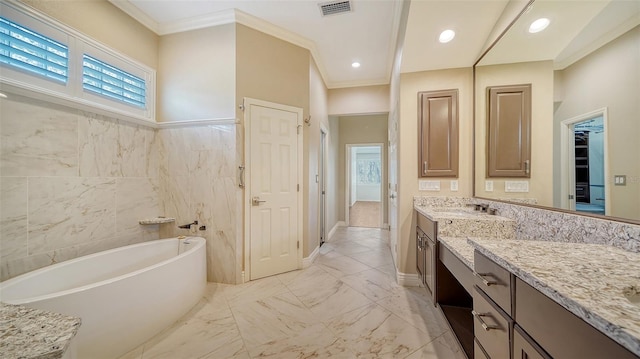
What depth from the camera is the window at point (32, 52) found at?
161 cm

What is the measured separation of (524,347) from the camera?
73cm

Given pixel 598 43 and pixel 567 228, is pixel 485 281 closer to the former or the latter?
pixel 567 228

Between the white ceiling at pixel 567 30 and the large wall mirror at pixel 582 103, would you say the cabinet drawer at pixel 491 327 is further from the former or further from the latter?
the white ceiling at pixel 567 30

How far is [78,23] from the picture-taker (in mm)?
2033

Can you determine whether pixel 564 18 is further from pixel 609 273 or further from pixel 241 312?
pixel 241 312

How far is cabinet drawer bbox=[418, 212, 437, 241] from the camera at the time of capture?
1828 millimetres

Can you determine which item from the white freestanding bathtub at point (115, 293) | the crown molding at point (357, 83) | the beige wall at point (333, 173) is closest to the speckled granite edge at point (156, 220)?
the white freestanding bathtub at point (115, 293)

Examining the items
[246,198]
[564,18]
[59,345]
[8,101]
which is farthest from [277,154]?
[564,18]

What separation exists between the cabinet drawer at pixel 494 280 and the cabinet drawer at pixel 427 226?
0.79m

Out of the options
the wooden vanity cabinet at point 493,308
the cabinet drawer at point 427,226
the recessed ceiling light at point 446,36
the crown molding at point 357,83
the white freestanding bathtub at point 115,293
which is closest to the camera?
the wooden vanity cabinet at point 493,308

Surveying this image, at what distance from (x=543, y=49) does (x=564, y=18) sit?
19cm

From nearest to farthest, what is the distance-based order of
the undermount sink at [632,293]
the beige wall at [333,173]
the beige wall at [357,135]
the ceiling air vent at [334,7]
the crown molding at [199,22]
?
the undermount sink at [632,293], the ceiling air vent at [334,7], the crown molding at [199,22], the beige wall at [333,173], the beige wall at [357,135]

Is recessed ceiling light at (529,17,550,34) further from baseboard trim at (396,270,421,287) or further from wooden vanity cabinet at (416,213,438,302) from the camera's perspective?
baseboard trim at (396,270,421,287)

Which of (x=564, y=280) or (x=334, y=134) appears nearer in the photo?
(x=564, y=280)
